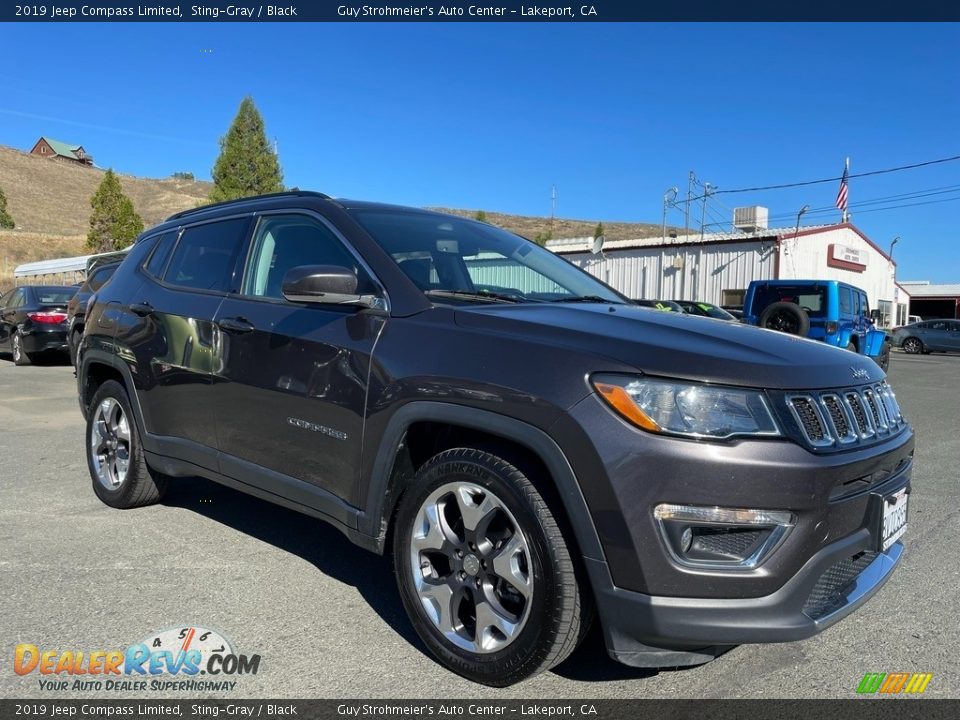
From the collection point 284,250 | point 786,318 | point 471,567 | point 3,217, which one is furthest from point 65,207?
point 471,567

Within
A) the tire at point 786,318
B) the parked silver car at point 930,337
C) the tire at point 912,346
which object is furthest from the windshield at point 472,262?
the tire at point 912,346

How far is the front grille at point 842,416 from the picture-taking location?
2.27 metres

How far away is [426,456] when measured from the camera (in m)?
2.91

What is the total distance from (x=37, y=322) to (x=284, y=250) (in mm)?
12073

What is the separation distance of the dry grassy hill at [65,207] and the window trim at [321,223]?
161 feet

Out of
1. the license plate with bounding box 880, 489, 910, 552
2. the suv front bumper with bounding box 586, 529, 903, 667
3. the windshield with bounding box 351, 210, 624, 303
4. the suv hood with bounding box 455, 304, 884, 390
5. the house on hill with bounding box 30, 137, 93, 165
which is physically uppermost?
the house on hill with bounding box 30, 137, 93, 165

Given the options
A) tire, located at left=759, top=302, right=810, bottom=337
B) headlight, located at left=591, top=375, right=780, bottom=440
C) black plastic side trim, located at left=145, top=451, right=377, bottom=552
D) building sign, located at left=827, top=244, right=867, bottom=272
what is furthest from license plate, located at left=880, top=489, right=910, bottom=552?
building sign, located at left=827, top=244, right=867, bottom=272

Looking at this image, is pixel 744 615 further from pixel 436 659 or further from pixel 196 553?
pixel 196 553

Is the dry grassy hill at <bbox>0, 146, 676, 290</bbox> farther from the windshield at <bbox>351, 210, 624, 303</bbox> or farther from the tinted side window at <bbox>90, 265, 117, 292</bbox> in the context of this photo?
the windshield at <bbox>351, 210, 624, 303</bbox>

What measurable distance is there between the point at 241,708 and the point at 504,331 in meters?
1.53

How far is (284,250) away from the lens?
3639mm

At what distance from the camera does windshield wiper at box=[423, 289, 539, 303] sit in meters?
3.01

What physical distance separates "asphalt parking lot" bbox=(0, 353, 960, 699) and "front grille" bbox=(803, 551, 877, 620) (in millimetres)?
455

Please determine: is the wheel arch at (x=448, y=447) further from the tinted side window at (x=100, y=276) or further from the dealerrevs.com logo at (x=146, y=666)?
the tinted side window at (x=100, y=276)
